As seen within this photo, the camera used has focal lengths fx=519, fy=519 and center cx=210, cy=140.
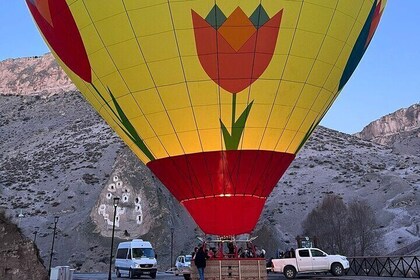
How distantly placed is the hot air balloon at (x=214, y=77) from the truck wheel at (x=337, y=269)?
10.9 metres

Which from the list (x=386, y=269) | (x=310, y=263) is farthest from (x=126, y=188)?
(x=386, y=269)

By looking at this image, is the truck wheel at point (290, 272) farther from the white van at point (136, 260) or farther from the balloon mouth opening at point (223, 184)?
the balloon mouth opening at point (223, 184)

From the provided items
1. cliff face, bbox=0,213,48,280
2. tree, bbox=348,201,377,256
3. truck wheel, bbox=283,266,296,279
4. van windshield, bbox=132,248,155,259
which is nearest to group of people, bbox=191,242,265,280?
cliff face, bbox=0,213,48,280

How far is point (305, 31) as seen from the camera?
11.9 m

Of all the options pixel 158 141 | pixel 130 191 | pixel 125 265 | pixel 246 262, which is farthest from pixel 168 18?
pixel 130 191

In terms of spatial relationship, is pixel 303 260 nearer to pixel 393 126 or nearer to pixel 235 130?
pixel 235 130

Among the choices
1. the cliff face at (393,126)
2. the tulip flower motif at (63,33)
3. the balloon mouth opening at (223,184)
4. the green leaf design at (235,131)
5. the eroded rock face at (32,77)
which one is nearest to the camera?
the green leaf design at (235,131)

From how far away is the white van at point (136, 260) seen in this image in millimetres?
27141

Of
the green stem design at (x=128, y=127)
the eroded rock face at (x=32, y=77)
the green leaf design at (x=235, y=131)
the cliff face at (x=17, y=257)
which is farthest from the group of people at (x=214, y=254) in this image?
the eroded rock face at (x=32, y=77)

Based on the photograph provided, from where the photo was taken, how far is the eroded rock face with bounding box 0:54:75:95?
12550 centimetres

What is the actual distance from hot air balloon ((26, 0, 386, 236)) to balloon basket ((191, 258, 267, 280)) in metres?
0.78

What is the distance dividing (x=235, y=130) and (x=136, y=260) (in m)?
17.3

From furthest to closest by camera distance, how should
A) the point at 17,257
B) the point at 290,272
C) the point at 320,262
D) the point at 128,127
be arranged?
the point at 290,272
the point at 320,262
the point at 128,127
the point at 17,257

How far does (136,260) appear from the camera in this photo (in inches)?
1078
